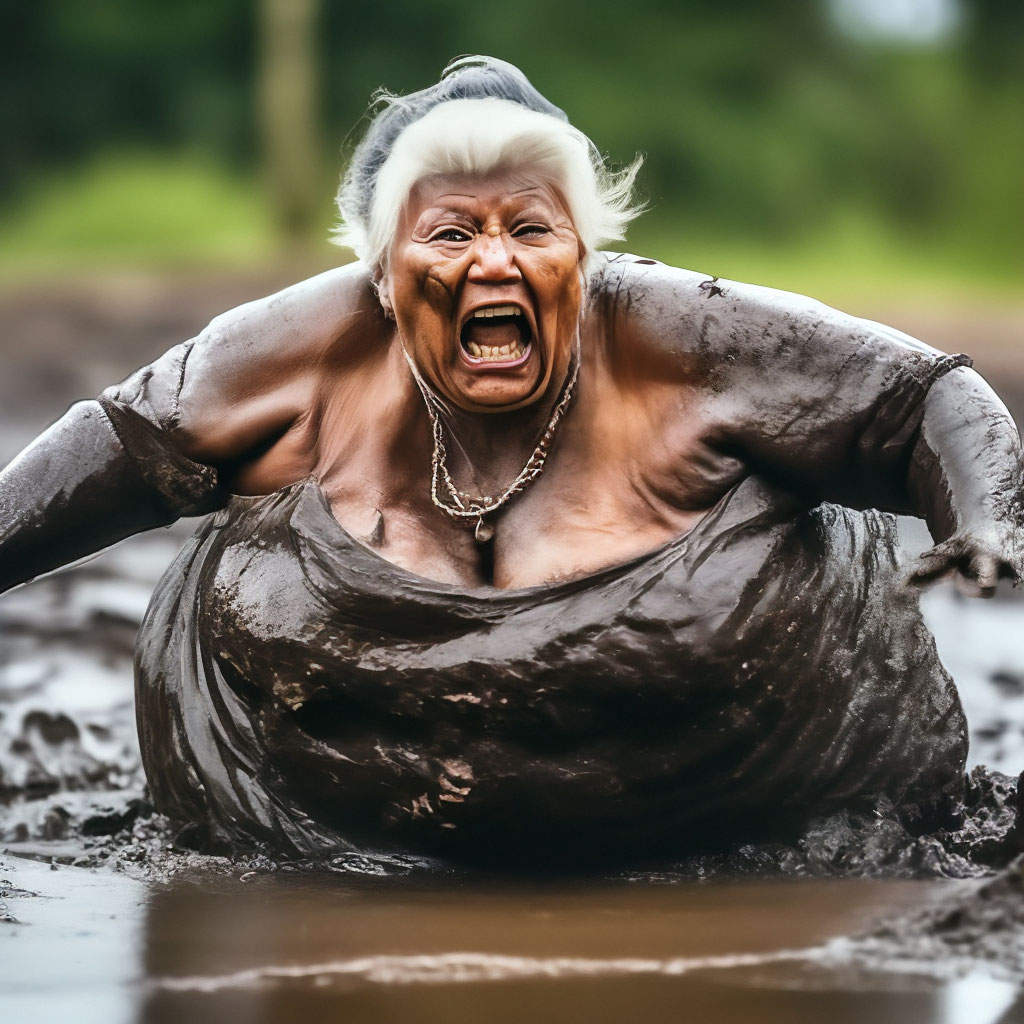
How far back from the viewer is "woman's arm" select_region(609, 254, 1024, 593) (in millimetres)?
2828

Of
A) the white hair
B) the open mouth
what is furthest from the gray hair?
the open mouth

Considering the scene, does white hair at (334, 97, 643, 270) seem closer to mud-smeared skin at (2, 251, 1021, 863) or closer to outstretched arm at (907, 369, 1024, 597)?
mud-smeared skin at (2, 251, 1021, 863)

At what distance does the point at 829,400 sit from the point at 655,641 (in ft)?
1.65

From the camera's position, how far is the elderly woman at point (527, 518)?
2.78 metres

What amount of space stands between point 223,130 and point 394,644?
961cm

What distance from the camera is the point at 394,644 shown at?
9.19ft

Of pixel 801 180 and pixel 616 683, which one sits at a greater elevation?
pixel 801 180

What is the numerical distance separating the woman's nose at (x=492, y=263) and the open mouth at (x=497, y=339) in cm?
7

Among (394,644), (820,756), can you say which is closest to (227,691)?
(394,644)

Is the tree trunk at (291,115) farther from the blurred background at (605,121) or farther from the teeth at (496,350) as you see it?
the teeth at (496,350)

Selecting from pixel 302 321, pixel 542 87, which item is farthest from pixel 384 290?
pixel 542 87

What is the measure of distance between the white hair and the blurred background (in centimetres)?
732

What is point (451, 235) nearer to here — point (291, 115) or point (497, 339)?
point (497, 339)

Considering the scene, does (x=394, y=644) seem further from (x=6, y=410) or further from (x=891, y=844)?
(x=6, y=410)
